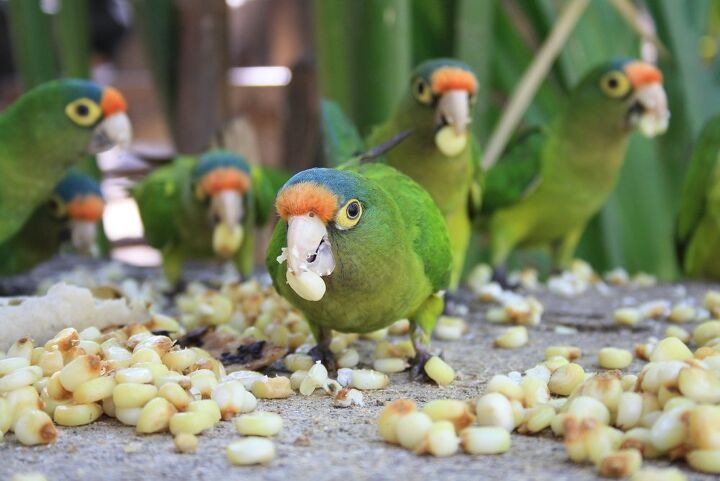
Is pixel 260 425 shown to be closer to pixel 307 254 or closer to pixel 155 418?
pixel 155 418

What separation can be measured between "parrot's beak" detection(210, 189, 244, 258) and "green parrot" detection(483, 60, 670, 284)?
829mm

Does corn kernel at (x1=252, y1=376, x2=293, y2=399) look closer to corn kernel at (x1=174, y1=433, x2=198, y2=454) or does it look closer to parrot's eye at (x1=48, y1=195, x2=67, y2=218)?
corn kernel at (x1=174, y1=433, x2=198, y2=454)

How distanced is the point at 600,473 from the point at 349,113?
194cm

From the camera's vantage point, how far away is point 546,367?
5.13 feet

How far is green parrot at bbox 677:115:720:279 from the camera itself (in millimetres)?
2842

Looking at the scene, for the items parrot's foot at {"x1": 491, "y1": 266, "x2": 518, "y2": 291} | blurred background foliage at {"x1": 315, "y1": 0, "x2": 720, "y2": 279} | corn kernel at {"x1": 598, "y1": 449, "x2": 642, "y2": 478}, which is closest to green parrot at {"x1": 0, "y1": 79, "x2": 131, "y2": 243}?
blurred background foliage at {"x1": 315, "y1": 0, "x2": 720, "y2": 279}

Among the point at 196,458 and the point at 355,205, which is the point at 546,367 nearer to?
the point at 355,205

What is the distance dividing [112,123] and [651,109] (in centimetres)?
165

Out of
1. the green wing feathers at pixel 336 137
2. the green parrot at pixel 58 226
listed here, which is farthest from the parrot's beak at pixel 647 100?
the green parrot at pixel 58 226

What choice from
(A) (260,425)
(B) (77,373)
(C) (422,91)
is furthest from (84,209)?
(A) (260,425)

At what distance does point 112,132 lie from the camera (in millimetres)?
2414

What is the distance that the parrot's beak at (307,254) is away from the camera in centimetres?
124

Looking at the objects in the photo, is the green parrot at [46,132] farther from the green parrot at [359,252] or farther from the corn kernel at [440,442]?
the corn kernel at [440,442]

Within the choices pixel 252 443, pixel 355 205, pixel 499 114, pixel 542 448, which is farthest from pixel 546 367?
pixel 499 114
